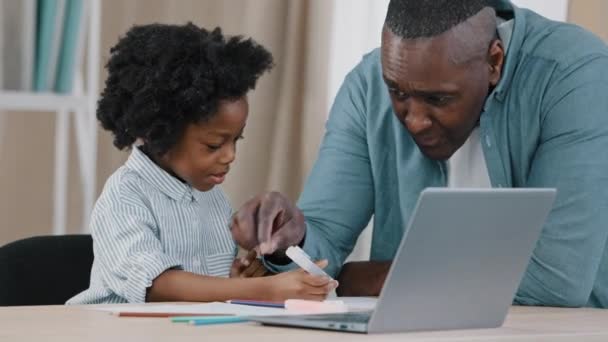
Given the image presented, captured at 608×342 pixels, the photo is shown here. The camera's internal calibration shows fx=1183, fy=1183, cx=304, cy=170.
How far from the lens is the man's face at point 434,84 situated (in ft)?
6.30

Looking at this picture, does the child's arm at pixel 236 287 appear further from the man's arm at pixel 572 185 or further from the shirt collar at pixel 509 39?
the shirt collar at pixel 509 39

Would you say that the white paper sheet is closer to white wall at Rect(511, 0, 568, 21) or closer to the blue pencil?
the blue pencil

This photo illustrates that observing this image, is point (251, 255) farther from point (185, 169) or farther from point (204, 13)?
point (204, 13)

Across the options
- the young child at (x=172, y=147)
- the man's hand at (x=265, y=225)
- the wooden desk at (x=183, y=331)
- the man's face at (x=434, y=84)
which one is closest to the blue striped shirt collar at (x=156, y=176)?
the young child at (x=172, y=147)

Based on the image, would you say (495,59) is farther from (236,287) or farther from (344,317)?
(344,317)

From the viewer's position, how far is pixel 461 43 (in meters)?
1.96

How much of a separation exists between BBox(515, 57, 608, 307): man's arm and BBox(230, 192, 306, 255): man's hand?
0.40 m

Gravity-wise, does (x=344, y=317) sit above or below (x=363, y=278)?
above

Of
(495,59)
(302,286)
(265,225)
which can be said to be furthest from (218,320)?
(495,59)

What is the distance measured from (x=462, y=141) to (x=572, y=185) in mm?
228

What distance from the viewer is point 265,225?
1934mm

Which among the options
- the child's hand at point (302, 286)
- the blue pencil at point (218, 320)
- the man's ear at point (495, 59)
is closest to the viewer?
the blue pencil at point (218, 320)

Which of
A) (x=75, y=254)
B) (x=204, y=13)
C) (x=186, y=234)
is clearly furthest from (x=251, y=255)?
(x=204, y=13)

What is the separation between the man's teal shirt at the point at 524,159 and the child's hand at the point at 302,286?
36 centimetres
